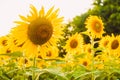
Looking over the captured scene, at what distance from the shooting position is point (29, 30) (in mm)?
2459

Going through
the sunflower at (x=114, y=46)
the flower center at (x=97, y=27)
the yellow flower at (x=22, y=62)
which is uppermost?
the flower center at (x=97, y=27)

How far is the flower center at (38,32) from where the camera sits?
244 centimetres

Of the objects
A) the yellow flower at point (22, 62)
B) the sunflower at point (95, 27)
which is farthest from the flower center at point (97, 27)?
the yellow flower at point (22, 62)

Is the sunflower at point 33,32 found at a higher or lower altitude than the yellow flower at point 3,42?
lower

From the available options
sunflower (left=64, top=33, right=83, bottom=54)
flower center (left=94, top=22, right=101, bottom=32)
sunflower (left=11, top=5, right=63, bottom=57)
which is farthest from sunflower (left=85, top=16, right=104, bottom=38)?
sunflower (left=11, top=5, right=63, bottom=57)

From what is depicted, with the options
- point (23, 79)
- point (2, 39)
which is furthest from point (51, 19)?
point (2, 39)

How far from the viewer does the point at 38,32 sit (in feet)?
8.02

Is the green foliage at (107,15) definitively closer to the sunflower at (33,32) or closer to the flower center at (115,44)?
the flower center at (115,44)

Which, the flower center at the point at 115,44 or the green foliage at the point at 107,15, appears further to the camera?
the green foliage at the point at 107,15

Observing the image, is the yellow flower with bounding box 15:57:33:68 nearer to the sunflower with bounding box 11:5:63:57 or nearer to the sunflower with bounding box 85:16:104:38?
the sunflower with bounding box 11:5:63:57

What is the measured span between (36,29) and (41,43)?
88 millimetres

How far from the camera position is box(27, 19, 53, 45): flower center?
2443mm

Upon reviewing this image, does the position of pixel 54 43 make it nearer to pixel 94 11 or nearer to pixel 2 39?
pixel 2 39

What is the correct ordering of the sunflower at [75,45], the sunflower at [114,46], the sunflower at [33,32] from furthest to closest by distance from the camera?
the sunflower at [114,46] → the sunflower at [75,45] → the sunflower at [33,32]
